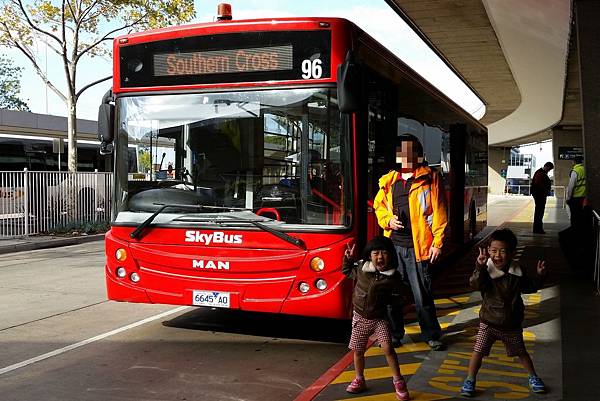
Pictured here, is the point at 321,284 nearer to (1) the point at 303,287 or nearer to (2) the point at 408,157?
(1) the point at 303,287

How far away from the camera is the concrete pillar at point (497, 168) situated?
75.3 metres

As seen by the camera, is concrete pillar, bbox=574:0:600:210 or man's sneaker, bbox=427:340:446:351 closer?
man's sneaker, bbox=427:340:446:351

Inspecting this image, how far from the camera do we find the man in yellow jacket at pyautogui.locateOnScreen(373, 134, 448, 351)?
5.69 m

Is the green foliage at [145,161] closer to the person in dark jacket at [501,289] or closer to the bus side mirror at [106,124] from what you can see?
the bus side mirror at [106,124]

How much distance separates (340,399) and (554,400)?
158 centimetres

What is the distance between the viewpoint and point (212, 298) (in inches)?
235

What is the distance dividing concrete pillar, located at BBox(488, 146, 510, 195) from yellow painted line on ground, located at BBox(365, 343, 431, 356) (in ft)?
234

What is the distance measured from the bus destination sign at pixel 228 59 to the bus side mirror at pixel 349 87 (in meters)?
0.29

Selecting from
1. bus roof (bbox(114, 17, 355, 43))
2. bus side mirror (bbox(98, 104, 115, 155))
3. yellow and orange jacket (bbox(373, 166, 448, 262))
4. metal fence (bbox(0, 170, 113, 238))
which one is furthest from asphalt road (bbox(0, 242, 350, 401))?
metal fence (bbox(0, 170, 113, 238))

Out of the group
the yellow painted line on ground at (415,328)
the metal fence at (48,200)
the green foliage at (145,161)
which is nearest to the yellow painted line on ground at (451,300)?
the yellow painted line on ground at (415,328)

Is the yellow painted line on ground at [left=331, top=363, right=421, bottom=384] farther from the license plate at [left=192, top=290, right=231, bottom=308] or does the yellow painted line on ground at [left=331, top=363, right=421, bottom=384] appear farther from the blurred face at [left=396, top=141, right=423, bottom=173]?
the blurred face at [left=396, top=141, right=423, bottom=173]

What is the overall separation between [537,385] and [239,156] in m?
3.29

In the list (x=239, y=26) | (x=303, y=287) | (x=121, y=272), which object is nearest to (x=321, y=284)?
(x=303, y=287)

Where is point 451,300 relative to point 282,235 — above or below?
below
